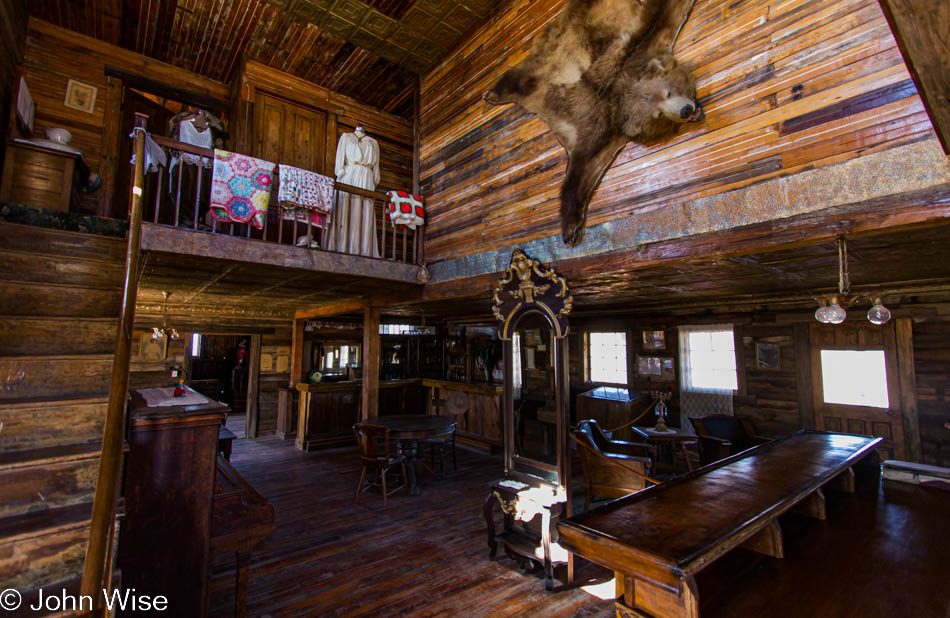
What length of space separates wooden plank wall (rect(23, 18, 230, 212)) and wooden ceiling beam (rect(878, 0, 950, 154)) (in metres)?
7.80

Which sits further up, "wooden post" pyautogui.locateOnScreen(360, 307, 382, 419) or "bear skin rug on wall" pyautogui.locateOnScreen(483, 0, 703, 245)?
"bear skin rug on wall" pyautogui.locateOnScreen(483, 0, 703, 245)

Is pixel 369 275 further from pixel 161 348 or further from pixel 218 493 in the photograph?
pixel 161 348

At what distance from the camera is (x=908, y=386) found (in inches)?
205

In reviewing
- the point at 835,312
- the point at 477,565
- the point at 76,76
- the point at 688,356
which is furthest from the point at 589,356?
the point at 76,76

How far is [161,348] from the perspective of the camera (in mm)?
8836

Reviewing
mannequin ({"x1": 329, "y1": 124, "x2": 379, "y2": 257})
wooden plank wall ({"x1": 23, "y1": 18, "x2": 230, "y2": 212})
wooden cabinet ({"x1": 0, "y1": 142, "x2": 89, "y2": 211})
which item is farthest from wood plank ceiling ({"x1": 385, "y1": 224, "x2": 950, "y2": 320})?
wooden plank wall ({"x1": 23, "y1": 18, "x2": 230, "y2": 212})

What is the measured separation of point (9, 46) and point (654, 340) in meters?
9.82

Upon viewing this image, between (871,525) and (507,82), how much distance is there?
4.66 metres

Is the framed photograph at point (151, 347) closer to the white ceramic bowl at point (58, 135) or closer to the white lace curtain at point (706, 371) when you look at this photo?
the white ceramic bowl at point (58, 135)

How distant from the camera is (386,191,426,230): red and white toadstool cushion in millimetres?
5531

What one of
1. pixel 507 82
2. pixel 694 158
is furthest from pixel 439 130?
pixel 694 158

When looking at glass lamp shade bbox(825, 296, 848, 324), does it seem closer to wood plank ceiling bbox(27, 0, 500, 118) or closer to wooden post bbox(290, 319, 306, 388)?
wood plank ceiling bbox(27, 0, 500, 118)

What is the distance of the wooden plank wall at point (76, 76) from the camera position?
541 cm

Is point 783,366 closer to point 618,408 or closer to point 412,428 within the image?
point 618,408
